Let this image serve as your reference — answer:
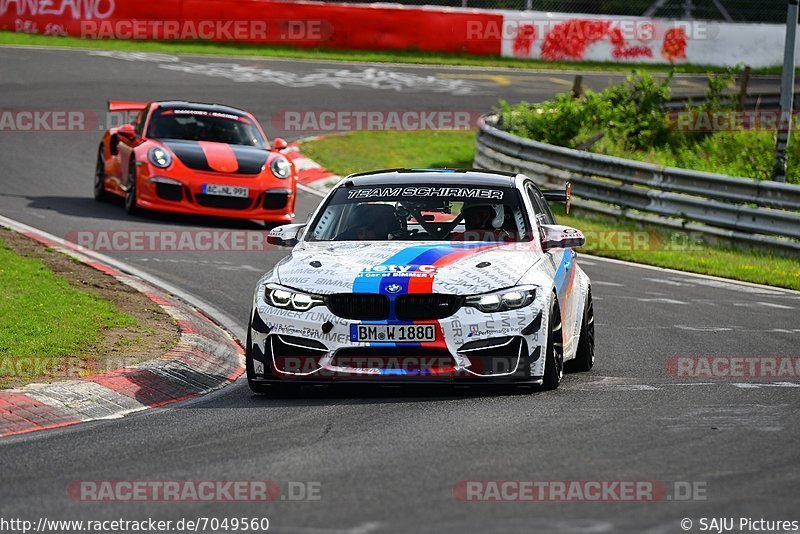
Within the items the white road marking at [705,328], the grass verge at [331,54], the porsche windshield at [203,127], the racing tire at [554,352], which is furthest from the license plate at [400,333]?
the grass verge at [331,54]

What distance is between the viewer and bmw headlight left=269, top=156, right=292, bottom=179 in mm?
Answer: 17422

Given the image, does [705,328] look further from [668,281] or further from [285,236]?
[285,236]

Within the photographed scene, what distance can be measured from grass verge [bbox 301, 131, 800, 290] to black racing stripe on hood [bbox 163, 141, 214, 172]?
4781 millimetres

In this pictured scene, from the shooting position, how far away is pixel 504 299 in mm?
8266

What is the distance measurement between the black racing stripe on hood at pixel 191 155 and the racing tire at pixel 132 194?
1.66 feet

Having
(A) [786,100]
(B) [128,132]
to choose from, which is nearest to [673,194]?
(A) [786,100]

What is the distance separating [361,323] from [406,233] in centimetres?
134

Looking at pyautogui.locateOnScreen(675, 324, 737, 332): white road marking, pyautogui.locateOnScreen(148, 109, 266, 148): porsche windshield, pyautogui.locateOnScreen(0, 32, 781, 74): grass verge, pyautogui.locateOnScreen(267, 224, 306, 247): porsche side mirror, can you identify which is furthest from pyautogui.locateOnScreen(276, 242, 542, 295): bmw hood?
pyautogui.locateOnScreen(0, 32, 781, 74): grass verge

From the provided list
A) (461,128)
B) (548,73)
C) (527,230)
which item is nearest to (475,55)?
(548,73)

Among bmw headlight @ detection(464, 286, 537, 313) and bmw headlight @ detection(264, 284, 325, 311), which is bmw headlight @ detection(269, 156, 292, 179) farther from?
bmw headlight @ detection(464, 286, 537, 313)

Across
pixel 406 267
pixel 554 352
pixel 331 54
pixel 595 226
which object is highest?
pixel 406 267

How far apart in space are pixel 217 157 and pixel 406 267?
922 cm

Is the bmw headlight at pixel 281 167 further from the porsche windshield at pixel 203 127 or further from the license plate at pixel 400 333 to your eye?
the license plate at pixel 400 333

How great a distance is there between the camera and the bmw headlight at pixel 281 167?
57.2 feet
